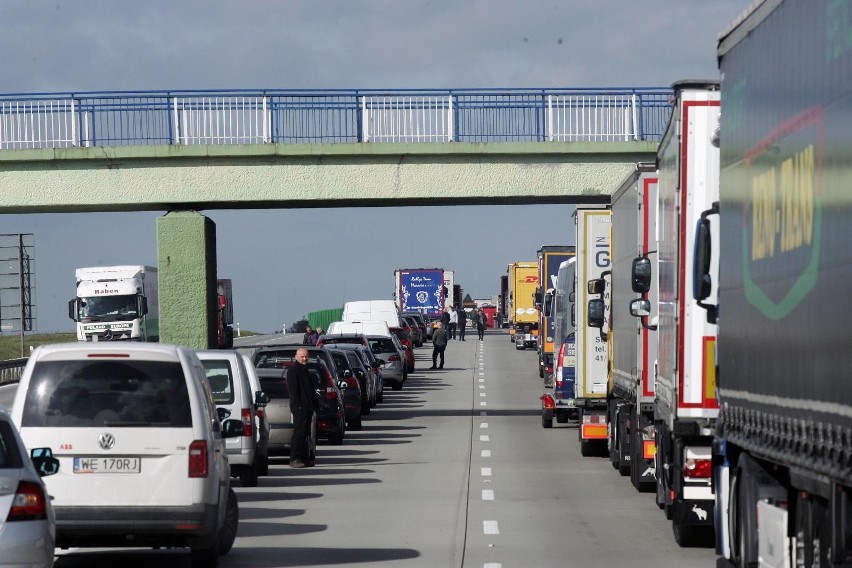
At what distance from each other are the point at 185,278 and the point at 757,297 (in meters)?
22.0

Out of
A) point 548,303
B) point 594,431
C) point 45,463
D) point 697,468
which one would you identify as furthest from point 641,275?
point 548,303

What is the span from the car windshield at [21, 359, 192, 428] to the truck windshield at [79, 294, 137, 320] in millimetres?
44802

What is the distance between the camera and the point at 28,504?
8.77 metres

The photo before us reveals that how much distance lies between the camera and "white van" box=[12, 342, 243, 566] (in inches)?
431

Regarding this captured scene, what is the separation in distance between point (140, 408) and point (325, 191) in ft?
62.9

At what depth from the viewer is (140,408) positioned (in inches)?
440

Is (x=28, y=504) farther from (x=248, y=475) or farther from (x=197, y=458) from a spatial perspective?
(x=248, y=475)

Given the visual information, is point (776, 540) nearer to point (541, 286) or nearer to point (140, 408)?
point (140, 408)

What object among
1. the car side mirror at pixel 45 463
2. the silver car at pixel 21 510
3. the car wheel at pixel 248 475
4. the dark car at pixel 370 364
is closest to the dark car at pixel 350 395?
the dark car at pixel 370 364

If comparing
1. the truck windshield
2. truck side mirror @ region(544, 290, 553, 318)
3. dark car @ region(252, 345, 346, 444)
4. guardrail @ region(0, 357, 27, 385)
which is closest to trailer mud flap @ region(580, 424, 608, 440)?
dark car @ region(252, 345, 346, 444)

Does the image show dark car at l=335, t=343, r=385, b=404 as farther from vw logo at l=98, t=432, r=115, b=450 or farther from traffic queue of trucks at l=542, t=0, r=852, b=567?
vw logo at l=98, t=432, r=115, b=450

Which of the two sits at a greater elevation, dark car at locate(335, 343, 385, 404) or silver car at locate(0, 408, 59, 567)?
silver car at locate(0, 408, 59, 567)

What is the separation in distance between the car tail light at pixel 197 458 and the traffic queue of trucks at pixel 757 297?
11.4 ft

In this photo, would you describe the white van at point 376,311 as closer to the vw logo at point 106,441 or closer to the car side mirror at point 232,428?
the car side mirror at point 232,428
